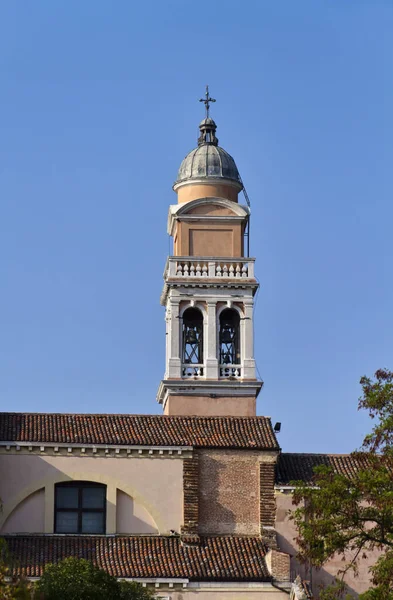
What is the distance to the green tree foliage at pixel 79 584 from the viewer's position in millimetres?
44375

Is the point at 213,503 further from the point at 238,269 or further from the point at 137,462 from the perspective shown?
the point at 238,269

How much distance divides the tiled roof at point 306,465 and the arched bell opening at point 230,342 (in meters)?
10.7

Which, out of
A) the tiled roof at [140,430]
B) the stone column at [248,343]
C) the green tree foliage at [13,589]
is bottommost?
the green tree foliage at [13,589]

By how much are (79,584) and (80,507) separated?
10.6 metres

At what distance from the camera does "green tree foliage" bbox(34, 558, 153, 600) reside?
4438 cm

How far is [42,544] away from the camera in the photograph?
5369cm

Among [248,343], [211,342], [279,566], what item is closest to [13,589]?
[279,566]

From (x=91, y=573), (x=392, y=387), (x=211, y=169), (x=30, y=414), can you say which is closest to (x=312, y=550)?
(x=392, y=387)

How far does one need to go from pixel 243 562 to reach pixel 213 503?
9.67 ft

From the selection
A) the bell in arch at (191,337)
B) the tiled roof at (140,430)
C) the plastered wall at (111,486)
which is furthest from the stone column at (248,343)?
the plastered wall at (111,486)

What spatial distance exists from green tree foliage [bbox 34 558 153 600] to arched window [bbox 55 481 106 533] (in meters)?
8.17

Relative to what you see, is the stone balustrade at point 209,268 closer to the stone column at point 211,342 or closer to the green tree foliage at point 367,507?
the stone column at point 211,342

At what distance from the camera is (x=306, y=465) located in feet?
188

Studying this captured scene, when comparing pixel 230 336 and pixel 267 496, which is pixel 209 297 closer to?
pixel 230 336
